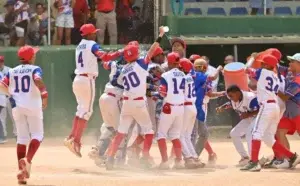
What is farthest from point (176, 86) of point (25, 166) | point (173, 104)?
point (25, 166)

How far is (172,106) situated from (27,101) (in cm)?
266

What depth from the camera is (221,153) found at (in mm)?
17672

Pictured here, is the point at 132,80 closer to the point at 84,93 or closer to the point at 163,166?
the point at 84,93

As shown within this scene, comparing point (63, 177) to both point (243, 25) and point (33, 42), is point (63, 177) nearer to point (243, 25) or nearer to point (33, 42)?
point (33, 42)

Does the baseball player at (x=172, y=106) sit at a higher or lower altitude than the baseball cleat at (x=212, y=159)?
higher

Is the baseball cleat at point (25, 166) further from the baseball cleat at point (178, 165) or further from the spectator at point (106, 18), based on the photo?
the spectator at point (106, 18)

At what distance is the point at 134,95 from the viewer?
14.3 metres

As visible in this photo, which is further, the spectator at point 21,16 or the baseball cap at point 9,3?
the baseball cap at point 9,3

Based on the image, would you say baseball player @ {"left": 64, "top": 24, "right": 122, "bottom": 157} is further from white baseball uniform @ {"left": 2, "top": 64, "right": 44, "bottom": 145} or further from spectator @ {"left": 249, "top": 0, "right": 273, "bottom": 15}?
spectator @ {"left": 249, "top": 0, "right": 273, "bottom": 15}

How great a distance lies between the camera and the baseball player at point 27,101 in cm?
1292

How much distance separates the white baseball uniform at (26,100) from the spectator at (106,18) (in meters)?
8.64

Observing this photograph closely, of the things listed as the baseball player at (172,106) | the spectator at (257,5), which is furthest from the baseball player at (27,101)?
the spectator at (257,5)

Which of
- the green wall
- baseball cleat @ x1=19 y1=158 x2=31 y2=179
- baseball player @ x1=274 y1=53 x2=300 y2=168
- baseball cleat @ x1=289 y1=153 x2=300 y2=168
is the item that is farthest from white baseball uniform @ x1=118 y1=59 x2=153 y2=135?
the green wall

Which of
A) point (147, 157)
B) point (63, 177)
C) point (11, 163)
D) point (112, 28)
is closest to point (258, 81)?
point (147, 157)
